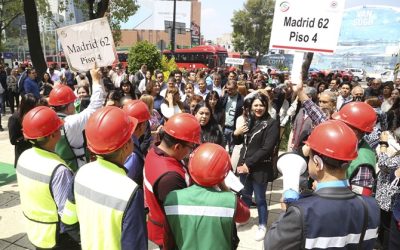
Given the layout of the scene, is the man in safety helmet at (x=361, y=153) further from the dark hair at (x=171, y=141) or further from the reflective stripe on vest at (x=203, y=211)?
the dark hair at (x=171, y=141)

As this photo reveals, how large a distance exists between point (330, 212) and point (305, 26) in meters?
2.52

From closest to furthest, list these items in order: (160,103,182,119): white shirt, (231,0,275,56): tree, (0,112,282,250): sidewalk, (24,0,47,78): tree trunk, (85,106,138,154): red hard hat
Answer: (85,106,138,154): red hard hat
(0,112,282,250): sidewalk
(160,103,182,119): white shirt
(24,0,47,78): tree trunk
(231,0,275,56): tree

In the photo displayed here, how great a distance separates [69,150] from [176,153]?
1.72 metres

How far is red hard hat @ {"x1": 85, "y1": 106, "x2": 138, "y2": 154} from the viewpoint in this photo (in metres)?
1.89

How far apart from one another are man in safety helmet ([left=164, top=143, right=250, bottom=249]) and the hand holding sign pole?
1.75 meters

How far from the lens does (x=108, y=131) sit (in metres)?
1.90

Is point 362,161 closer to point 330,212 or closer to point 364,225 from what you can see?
point 364,225

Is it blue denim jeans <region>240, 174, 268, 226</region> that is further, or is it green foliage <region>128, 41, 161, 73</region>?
green foliage <region>128, 41, 161, 73</region>

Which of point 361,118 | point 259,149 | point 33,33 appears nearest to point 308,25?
point 361,118

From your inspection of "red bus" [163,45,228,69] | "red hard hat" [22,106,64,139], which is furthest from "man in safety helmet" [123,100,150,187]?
"red bus" [163,45,228,69]

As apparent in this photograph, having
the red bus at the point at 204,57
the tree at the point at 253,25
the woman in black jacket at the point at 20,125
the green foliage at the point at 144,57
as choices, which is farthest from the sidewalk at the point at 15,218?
the tree at the point at 253,25

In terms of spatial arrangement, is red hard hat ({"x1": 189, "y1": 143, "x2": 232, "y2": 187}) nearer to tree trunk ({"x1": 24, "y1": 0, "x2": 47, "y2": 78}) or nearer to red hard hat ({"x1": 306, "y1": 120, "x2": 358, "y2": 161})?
red hard hat ({"x1": 306, "y1": 120, "x2": 358, "y2": 161})

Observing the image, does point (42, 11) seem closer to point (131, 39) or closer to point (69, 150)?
point (69, 150)

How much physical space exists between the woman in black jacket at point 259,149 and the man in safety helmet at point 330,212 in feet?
7.17
